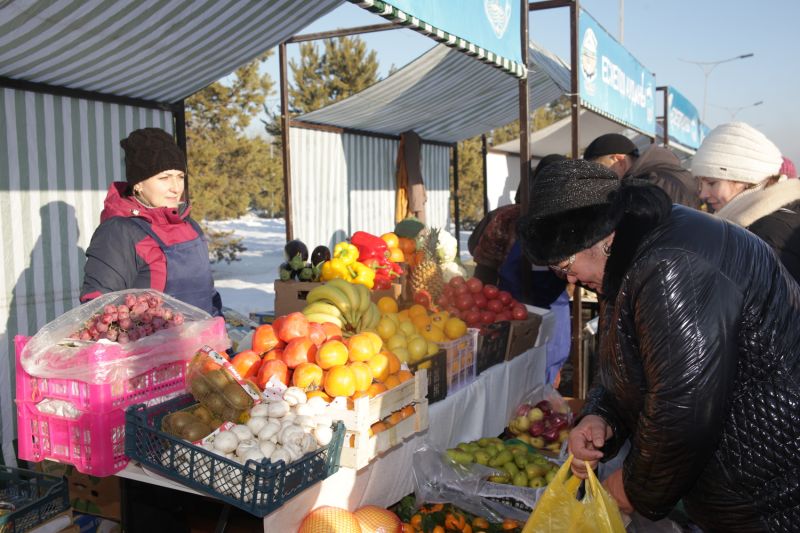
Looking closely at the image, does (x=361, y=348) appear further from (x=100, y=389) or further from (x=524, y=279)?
(x=524, y=279)

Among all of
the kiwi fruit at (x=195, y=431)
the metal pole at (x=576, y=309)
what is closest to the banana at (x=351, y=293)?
the kiwi fruit at (x=195, y=431)

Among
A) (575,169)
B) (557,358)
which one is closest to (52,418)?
(575,169)

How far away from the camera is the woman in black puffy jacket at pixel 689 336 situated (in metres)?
1.58

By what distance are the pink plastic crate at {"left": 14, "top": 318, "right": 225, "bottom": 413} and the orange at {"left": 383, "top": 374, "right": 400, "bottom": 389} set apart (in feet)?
2.89

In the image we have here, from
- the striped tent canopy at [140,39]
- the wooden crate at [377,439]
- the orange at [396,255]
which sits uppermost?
the striped tent canopy at [140,39]

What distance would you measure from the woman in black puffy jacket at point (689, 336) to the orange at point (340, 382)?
47.6 inches

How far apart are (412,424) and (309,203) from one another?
5.48 m

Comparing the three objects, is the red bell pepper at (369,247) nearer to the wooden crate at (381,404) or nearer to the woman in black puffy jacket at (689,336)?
the wooden crate at (381,404)

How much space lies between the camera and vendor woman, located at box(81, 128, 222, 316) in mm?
3051

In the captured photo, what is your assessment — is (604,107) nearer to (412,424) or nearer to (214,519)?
(412,424)

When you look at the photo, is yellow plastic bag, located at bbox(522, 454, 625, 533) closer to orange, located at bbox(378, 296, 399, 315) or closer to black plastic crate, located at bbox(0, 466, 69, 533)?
black plastic crate, located at bbox(0, 466, 69, 533)

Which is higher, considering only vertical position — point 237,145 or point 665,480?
point 237,145

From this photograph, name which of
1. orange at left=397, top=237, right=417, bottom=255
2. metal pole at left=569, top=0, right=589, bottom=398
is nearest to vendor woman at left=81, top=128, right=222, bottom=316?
orange at left=397, top=237, right=417, bottom=255

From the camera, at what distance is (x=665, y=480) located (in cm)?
173
